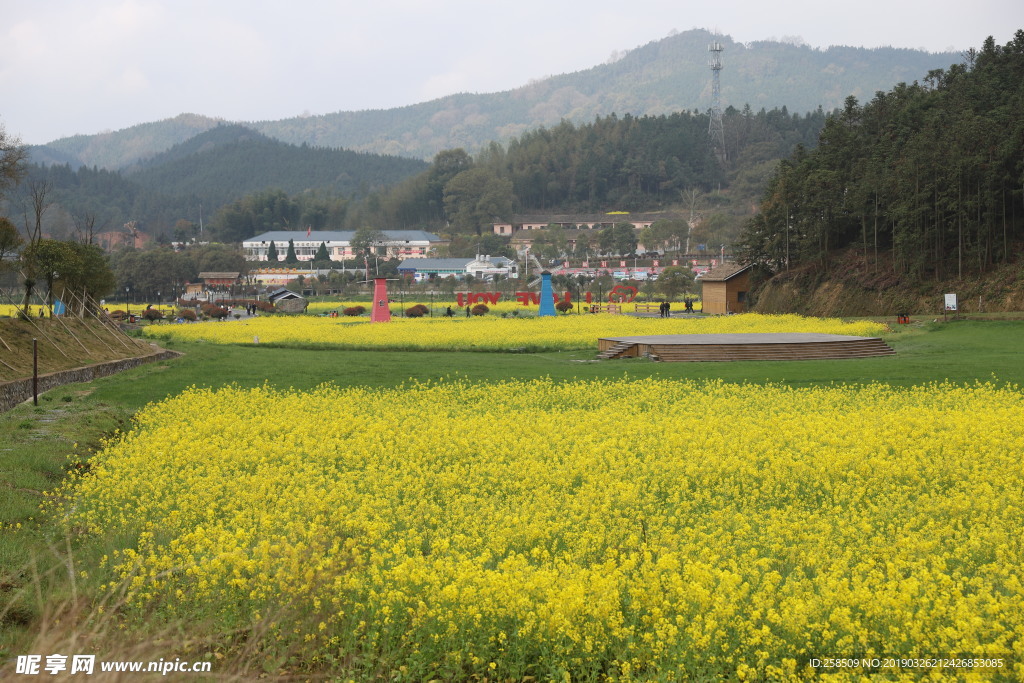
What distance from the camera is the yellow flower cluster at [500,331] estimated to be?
144 feet

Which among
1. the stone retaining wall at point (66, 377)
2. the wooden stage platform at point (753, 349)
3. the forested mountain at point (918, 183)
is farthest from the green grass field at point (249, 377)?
the forested mountain at point (918, 183)

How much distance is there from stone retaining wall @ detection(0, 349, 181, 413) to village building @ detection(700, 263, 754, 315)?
164 ft

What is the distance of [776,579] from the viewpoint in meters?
8.41

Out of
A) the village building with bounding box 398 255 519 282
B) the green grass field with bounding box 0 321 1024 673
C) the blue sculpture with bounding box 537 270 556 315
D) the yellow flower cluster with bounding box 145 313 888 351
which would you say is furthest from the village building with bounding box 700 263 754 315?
the village building with bounding box 398 255 519 282

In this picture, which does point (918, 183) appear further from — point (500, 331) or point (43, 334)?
point (43, 334)

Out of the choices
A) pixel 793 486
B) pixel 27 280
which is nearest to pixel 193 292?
pixel 27 280

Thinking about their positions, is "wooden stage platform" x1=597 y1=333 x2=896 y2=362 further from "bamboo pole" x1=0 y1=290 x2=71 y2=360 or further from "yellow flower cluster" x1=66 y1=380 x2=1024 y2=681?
"bamboo pole" x1=0 y1=290 x2=71 y2=360

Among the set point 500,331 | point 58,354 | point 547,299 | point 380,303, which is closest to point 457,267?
point 547,299

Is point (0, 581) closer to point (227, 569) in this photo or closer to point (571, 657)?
point (227, 569)

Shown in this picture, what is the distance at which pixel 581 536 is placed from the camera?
10.3 m

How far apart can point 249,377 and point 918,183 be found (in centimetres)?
A: 4443

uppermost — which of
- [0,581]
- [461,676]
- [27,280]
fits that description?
[27,280]

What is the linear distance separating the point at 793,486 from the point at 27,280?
27419 mm

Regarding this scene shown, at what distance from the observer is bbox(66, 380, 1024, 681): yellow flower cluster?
761cm
